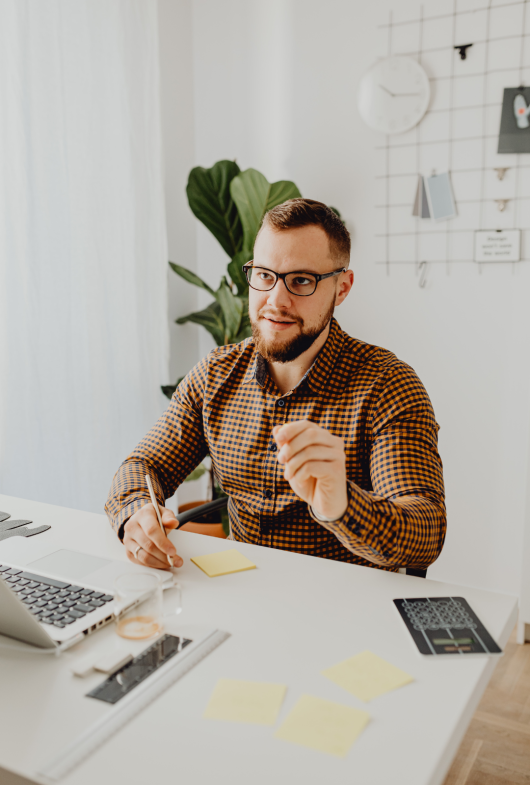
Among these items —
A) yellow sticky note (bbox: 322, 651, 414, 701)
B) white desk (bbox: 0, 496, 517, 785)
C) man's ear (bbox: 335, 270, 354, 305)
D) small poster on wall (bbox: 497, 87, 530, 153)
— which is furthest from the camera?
small poster on wall (bbox: 497, 87, 530, 153)

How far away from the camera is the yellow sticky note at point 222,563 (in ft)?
3.78

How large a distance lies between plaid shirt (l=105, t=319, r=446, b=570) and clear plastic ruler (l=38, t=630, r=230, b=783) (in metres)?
0.36

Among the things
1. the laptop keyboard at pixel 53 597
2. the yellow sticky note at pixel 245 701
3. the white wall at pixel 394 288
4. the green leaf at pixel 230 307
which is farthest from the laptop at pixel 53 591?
the white wall at pixel 394 288

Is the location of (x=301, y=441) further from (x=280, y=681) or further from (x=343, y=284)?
(x=343, y=284)

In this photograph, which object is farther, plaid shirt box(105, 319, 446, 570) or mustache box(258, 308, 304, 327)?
mustache box(258, 308, 304, 327)

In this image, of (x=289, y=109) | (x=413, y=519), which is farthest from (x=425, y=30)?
(x=413, y=519)

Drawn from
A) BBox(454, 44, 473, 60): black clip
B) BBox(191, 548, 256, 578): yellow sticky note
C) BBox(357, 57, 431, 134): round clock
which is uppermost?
BBox(454, 44, 473, 60): black clip

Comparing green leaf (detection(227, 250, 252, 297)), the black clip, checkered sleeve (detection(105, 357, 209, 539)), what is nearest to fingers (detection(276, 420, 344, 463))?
checkered sleeve (detection(105, 357, 209, 539))

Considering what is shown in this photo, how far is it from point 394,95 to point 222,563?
204 centimetres

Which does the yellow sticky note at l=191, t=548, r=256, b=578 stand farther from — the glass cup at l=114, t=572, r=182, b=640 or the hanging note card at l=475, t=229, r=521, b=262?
the hanging note card at l=475, t=229, r=521, b=262

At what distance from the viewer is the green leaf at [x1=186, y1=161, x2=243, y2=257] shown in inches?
100

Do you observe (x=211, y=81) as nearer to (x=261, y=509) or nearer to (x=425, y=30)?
(x=425, y=30)

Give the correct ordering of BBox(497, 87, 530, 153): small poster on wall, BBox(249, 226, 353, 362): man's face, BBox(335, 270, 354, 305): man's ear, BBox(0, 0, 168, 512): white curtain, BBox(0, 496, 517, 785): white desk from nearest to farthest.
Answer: BBox(0, 496, 517, 785): white desk, BBox(249, 226, 353, 362): man's face, BBox(335, 270, 354, 305): man's ear, BBox(0, 0, 168, 512): white curtain, BBox(497, 87, 530, 153): small poster on wall

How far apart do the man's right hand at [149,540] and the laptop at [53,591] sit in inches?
0.8
